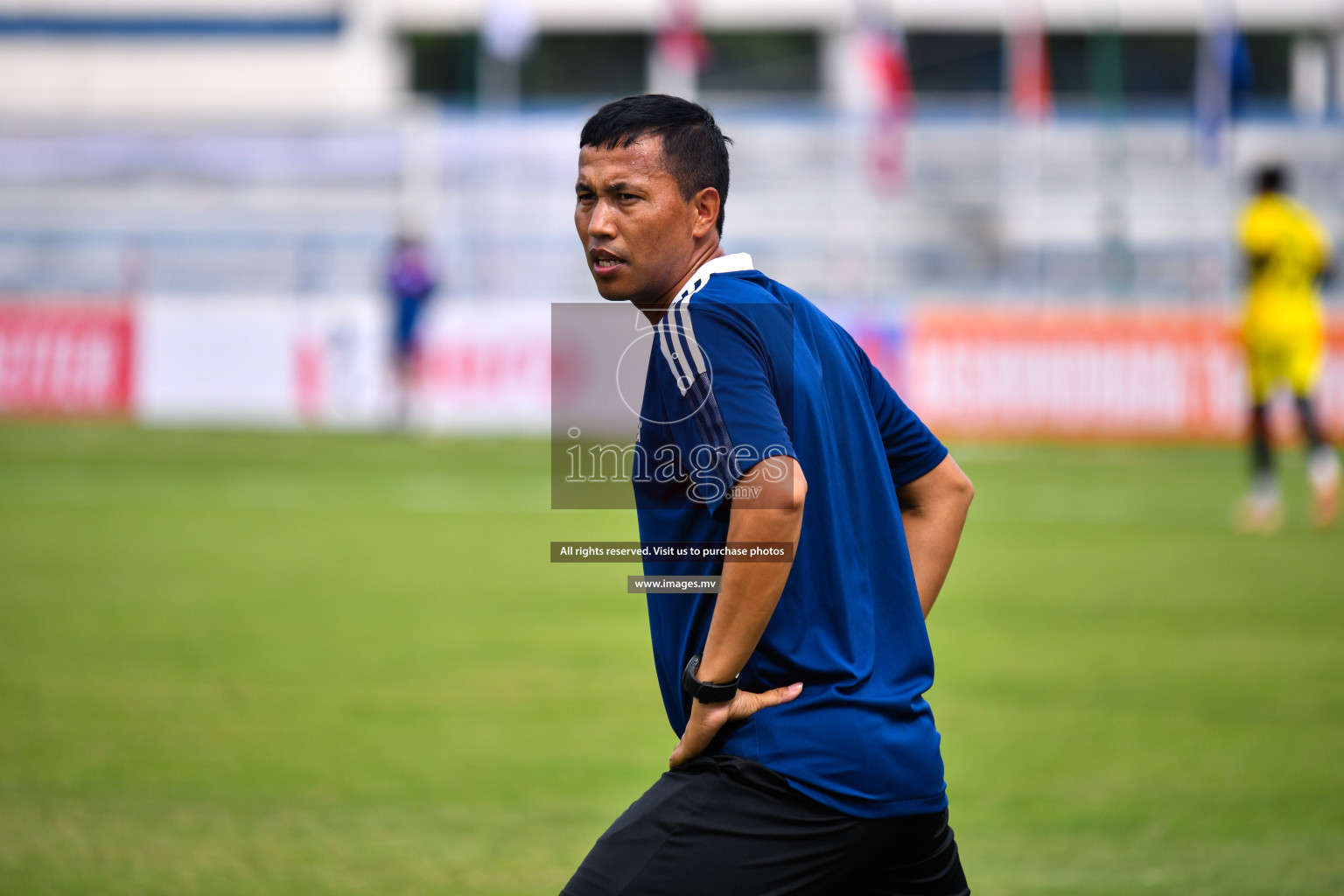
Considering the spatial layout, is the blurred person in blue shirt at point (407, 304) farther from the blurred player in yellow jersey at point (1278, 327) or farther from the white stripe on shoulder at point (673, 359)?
the white stripe on shoulder at point (673, 359)

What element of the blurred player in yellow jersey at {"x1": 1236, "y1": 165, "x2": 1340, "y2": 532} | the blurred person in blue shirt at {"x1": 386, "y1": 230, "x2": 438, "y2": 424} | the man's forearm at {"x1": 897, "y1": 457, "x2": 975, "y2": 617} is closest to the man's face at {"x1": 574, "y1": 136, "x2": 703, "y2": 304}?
the man's forearm at {"x1": 897, "y1": 457, "x2": 975, "y2": 617}

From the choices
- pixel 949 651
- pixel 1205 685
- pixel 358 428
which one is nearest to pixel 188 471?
pixel 358 428

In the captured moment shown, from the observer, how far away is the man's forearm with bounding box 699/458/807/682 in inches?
96.7

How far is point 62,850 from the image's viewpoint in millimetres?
4914

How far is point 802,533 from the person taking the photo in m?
2.59

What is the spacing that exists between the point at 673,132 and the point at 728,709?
3.22 feet

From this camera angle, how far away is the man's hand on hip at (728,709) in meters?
2.55

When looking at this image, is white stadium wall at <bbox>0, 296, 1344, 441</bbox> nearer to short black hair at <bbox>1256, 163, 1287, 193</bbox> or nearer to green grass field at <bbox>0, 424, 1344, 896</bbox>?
green grass field at <bbox>0, 424, 1344, 896</bbox>

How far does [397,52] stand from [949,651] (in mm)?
45731

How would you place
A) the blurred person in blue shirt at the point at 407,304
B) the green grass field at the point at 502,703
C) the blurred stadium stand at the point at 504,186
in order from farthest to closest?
the blurred stadium stand at the point at 504,186 < the blurred person in blue shirt at the point at 407,304 < the green grass field at the point at 502,703

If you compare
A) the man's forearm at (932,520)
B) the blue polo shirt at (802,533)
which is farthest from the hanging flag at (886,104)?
the blue polo shirt at (802,533)

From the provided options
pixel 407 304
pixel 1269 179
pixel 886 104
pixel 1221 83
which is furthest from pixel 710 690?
pixel 1221 83

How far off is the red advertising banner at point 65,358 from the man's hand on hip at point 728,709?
21.3m

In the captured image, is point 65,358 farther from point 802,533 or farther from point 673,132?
point 802,533
